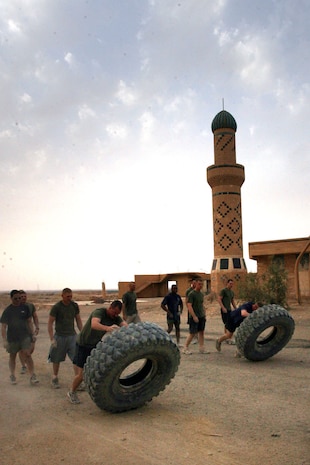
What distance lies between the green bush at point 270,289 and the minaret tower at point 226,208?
197 inches

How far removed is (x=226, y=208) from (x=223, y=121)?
598 cm

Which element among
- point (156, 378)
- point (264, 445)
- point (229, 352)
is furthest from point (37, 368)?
point (264, 445)

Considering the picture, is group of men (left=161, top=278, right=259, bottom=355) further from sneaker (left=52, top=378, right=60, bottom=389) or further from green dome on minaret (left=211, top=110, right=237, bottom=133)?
green dome on minaret (left=211, top=110, right=237, bottom=133)

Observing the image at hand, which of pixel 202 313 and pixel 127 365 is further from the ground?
pixel 202 313

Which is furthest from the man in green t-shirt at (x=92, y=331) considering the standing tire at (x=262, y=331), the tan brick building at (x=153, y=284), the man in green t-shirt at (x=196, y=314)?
the tan brick building at (x=153, y=284)

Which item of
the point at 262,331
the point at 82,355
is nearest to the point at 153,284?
the point at 262,331

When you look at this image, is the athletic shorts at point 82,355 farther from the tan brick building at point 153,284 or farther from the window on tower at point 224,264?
the tan brick building at point 153,284

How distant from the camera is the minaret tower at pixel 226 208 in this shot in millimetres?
24922

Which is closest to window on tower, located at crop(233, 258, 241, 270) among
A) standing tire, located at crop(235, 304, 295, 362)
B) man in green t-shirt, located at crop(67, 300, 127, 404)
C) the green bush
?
the green bush

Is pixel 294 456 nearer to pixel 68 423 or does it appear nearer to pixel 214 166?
pixel 68 423

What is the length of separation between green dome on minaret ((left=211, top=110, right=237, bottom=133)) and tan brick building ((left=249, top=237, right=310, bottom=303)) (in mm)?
8447

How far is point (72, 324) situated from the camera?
6.59 m

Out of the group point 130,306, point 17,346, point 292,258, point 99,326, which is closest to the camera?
point 99,326

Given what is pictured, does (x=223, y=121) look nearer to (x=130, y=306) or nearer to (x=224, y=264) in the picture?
(x=224, y=264)
